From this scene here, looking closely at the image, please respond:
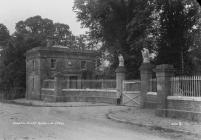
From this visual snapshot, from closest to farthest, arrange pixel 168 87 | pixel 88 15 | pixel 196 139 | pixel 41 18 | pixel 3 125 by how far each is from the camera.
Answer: pixel 196 139
pixel 3 125
pixel 168 87
pixel 88 15
pixel 41 18

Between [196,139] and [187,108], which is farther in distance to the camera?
[187,108]

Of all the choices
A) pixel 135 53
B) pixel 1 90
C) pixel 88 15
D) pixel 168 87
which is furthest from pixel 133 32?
pixel 1 90

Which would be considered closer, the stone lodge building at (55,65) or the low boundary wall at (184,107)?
the low boundary wall at (184,107)

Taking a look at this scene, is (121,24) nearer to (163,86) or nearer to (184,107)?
(163,86)

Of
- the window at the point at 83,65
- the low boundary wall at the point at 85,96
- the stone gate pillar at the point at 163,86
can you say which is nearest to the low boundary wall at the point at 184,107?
the stone gate pillar at the point at 163,86

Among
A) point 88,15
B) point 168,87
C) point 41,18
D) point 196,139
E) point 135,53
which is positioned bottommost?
point 196,139

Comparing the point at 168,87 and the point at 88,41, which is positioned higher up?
the point at 88,41

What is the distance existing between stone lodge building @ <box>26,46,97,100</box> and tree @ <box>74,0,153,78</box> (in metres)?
8.20

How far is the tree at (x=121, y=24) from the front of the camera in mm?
30711

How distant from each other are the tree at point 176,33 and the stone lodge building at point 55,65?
12.5m

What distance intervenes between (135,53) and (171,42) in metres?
3.65

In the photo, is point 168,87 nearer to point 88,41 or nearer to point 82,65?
point 88,41

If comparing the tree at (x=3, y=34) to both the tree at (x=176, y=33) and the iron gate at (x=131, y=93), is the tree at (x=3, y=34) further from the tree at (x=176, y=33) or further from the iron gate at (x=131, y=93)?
the iron gate at (x=131, y=93)

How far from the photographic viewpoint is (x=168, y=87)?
16.7m
